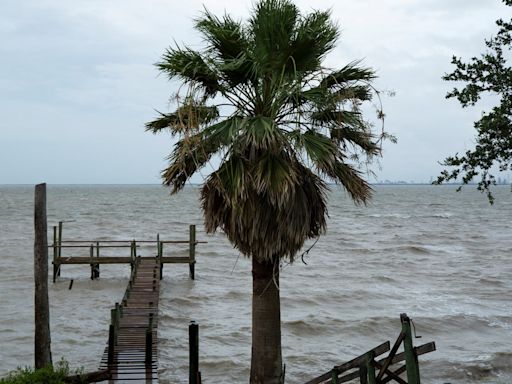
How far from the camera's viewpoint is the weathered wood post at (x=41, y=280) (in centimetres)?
1175

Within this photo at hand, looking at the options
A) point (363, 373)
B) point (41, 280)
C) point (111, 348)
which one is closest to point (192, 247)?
point (111, 348)

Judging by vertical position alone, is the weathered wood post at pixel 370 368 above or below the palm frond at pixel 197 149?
below

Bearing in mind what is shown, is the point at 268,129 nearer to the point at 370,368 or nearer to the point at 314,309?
the point at 370,368

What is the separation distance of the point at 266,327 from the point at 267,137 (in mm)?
3340

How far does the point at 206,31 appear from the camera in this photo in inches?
399

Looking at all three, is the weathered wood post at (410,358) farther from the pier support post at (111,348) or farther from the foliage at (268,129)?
the pier support post at (111,348)

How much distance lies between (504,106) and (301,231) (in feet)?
A: 13.0

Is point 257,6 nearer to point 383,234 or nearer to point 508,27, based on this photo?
point 508,27

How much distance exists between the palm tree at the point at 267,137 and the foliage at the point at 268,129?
0.06ft

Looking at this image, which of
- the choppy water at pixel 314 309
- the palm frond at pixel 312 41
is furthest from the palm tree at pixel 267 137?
the choppy water at pixel 314 309

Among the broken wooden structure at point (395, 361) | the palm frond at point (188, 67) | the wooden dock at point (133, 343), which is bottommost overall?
the wooden dock at point (133, 343)

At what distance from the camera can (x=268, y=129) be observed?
8.96 metres

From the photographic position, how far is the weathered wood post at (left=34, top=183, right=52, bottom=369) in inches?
463

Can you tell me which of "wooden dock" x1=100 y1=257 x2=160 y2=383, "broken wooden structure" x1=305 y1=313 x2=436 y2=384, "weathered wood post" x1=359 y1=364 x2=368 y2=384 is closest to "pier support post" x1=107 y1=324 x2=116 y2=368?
"wooden dock" x1=100 y1=257 x2=160 y2=383
